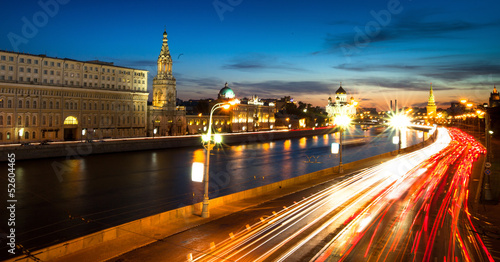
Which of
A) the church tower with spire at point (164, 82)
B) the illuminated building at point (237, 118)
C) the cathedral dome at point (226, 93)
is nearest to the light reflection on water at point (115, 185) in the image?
the church tower with spire at point (164, 82)

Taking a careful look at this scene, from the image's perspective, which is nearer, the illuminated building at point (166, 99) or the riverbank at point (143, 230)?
the riverbank at point (143, 230)

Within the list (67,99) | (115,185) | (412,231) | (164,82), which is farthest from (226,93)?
(412,231)

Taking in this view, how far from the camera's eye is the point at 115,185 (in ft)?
121

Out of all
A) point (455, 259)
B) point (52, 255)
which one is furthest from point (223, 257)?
point (455, 259)

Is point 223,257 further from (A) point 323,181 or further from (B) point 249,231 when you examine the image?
(A) point 323,181

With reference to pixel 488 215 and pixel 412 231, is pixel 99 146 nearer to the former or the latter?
pixel 412 231

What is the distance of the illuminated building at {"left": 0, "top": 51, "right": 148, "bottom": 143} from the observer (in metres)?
64.1

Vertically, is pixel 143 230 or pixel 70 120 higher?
pixel 70 120

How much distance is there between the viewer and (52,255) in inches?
473

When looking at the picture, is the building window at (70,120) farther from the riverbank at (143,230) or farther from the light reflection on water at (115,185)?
the riverbank at (143,230)

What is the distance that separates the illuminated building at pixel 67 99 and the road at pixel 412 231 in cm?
6409

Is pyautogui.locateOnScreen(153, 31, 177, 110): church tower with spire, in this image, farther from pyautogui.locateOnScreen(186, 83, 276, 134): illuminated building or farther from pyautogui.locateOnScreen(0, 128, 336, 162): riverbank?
pyautogui.locateOnScreen(0, 128, 336, 162): riverbank

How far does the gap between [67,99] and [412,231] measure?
73.6 meters

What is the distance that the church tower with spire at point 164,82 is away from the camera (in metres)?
98.1
